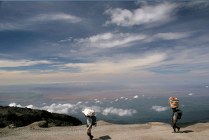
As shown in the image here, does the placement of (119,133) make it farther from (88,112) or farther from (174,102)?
(174,102)

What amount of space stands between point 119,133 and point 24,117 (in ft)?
101

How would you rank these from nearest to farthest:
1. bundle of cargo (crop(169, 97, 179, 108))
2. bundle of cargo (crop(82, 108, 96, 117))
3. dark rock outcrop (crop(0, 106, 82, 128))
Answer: bundle of cargo (crop(82, 108, 96, 117)) < bundle of cargo (crop(169, 97, 179, 108)) < dark rock outcrop (crop(0, 106, 82, 128))

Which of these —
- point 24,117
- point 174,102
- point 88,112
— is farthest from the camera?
point 24,117

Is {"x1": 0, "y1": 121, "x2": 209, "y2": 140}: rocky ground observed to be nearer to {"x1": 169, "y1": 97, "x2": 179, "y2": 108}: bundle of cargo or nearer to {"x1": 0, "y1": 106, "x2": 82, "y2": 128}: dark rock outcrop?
{"x1": 169, "y1": 97, "x2": 179, "y2": 108}: bundle of cargo

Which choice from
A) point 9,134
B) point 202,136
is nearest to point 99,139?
point 202,136

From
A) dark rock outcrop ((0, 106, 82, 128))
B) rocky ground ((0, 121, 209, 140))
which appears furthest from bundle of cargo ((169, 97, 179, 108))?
dark rock outcrop ((0, 106, 82, 128))

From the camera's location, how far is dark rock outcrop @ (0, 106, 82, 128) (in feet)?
180

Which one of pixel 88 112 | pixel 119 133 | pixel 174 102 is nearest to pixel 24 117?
pixel 119 133

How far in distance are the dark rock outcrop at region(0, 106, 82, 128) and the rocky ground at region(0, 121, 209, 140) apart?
11801 mm

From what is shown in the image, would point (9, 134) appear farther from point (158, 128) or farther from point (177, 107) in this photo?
point (177, 107)

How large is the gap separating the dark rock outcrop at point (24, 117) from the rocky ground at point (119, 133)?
11801 millimetres

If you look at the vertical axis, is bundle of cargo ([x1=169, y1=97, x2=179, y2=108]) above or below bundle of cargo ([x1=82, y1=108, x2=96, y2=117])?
above

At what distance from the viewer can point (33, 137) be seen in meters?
35.8

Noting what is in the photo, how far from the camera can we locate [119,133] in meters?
35.8
